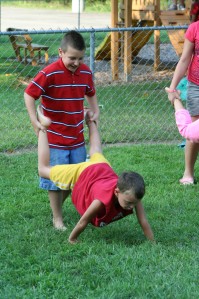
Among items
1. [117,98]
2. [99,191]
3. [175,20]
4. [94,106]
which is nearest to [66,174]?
[99,191]

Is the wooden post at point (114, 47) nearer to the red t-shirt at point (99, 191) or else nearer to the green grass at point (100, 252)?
the green grass at point (100, 252)

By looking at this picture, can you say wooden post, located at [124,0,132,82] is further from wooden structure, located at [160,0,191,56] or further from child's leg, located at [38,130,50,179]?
child's leg, located at [38,130,50,179]

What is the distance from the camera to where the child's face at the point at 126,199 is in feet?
14.0

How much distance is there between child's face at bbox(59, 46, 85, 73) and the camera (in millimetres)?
4703

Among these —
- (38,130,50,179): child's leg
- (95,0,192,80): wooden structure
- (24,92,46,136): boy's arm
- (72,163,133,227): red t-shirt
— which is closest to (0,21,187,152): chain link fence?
(95,0,192,80): wooden structure

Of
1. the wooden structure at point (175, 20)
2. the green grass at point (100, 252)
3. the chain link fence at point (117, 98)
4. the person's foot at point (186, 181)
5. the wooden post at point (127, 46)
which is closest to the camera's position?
the green grass at point (100, 252)

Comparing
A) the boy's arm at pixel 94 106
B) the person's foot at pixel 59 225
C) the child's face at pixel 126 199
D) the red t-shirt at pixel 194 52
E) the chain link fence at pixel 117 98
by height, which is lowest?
the chain link fence at pixel 117 98

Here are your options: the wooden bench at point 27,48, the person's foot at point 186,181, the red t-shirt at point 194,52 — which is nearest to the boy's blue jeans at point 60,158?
the person's foot at point 186,181

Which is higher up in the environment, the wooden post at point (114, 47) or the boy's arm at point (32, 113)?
the boy's arm at point (32, 113)

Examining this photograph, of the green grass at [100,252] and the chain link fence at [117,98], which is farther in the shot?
the chain link fence at [117,98]

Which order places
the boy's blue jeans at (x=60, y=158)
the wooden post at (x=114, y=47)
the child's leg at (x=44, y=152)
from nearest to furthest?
the child's leg at (x=44, y=152) < the boy's blue jeans at (x=60, y=158) < the wooden post at (x=114, y=47)

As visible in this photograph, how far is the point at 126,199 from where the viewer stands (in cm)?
429

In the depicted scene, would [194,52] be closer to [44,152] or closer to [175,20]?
[44,152]

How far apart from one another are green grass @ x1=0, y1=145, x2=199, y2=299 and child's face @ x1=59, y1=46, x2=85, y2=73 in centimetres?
122
